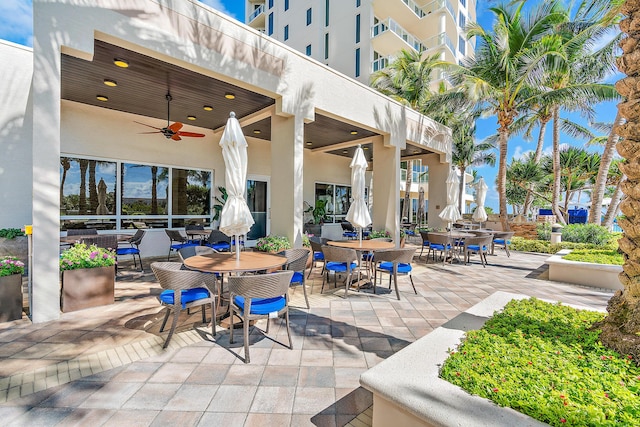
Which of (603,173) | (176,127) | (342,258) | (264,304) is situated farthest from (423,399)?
(603,173)

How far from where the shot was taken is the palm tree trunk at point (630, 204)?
2.29m

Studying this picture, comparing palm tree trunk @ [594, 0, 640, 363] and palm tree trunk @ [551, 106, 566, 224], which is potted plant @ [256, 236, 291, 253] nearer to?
palm tree trunk @ [594, 0, 640, 363]

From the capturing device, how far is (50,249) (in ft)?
12.8

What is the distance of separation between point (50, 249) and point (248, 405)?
354 centimetres

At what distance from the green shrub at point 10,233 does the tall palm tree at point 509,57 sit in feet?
43.7

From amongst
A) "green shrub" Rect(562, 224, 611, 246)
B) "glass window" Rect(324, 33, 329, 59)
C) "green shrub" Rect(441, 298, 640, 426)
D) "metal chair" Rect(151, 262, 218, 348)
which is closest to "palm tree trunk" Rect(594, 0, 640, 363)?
"green shrub" Rect(441, 298, 640, 426)

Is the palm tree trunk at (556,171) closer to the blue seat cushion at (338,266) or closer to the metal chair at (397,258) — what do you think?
the metal chair at (397,258)

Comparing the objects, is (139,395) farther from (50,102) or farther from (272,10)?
(272,10)

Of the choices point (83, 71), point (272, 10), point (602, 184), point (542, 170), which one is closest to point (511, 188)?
point (542, 170)

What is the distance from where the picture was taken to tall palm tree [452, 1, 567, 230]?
10.5 meters

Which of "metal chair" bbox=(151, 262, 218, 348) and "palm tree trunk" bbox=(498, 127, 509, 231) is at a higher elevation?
"palm tree trunk" bbox=(498, 127, 509, 231)

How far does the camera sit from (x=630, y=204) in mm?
2332

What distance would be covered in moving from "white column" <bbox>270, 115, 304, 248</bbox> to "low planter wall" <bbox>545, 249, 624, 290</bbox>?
5.93 m

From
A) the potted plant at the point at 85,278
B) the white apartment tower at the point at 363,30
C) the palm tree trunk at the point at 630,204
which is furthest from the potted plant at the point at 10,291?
the white apartment tower at the point at 363,30
